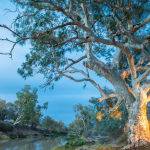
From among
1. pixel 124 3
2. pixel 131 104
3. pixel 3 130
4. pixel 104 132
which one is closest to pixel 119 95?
pixel 131 104

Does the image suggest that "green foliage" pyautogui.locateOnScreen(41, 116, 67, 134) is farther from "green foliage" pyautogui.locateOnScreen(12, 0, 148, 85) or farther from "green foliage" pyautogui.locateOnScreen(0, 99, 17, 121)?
"green foliage" pyautogui.locateOnScreen(12, 0, 148, 85)

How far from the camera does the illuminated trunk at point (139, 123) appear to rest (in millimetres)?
22781

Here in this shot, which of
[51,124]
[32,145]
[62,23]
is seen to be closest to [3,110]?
[51,124]

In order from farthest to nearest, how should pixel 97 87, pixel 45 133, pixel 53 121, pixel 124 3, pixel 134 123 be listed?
1. pixel 53 121
2. pixel 45 133
3. pixel 97 87
4. pixel 134 123
5. pixel 124 3

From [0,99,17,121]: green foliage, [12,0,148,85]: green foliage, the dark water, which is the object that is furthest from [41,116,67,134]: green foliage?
[12,0,148,85]: green foliage

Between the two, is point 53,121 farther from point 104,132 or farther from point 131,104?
point 131,104

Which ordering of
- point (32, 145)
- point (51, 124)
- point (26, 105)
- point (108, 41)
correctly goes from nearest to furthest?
point (108, 41), point (32, 145), point (26, 105), point (51, 124)

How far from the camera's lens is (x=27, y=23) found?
87.5 feet

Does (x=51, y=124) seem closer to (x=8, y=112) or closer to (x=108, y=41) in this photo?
(x=8, y=112)

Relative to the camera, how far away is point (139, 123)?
23000 millimetres

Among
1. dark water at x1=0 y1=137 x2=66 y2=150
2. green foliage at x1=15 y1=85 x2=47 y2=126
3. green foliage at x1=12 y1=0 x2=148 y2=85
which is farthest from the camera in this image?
green foliage at x1=15 y1=85 x2=47 y2=126

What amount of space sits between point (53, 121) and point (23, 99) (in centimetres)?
1993

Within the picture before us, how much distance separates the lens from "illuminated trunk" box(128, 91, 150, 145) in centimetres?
2278

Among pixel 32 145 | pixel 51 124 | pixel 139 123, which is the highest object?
pixel 51 124
